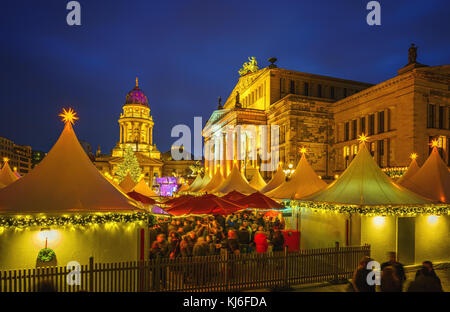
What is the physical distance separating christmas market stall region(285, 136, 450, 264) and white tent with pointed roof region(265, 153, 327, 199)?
4.12 meters

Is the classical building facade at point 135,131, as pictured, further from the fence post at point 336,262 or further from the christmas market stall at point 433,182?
the fence post at point 336,262

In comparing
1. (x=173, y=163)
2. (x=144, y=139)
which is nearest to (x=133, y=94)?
(x=144, y=139)

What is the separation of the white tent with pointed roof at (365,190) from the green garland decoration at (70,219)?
725 centimetres

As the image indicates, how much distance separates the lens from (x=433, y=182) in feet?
42.4

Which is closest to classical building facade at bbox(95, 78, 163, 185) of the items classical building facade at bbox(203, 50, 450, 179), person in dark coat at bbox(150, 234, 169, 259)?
classical building facade at bbox(203, 50, 450, 179)

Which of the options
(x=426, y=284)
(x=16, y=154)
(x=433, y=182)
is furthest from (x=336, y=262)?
(x=16, y=154)

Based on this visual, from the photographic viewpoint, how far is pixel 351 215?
10.7m

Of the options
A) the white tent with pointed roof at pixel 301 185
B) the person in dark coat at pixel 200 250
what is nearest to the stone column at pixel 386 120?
the white tent with pointed roof at pixel 301 185

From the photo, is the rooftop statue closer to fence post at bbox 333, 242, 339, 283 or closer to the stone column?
the stone column

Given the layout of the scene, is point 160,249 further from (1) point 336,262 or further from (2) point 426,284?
(2) point 426,284

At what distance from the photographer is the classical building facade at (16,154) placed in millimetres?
96500
